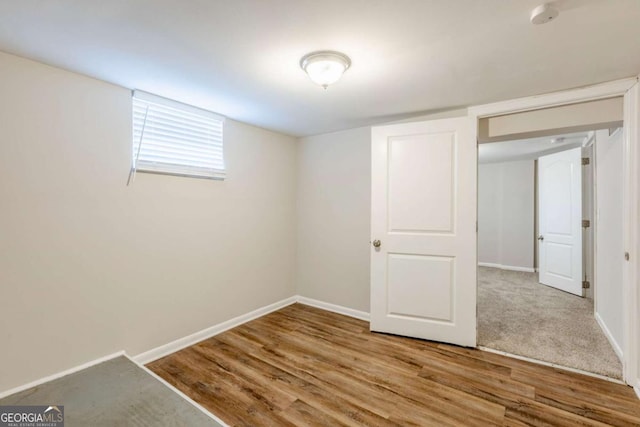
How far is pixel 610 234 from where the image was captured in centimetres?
282

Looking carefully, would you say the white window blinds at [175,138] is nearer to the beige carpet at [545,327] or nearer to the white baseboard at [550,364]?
the white baseboard at [550,364]

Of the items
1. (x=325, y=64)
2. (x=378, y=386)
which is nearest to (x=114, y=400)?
(x=378, y=386)

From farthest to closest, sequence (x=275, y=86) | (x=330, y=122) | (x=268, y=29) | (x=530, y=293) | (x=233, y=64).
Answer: (x=530, y=293)
(x=330, y=122)
(x=275, y=86)
(x=233, y=64)
(x=268, y=29)

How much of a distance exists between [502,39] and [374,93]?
0.99 meters

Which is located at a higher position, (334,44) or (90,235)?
(334,44)

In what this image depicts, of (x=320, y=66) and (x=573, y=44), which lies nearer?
(x=573, y=44)

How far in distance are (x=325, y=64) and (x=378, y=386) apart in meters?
2.24

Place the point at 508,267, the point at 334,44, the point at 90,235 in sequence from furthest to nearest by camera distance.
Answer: the point at 508,267, the point at 90,235, the point at 334,44

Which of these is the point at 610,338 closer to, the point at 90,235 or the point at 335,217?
the point at 335,217

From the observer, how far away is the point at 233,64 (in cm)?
195

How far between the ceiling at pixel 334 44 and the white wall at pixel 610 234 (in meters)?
1.02

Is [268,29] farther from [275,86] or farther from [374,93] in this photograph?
[374,93]

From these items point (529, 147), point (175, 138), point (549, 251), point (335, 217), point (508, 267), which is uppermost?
point (529, 147)

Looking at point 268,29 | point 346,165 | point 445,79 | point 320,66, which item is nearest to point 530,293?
point 346,165
